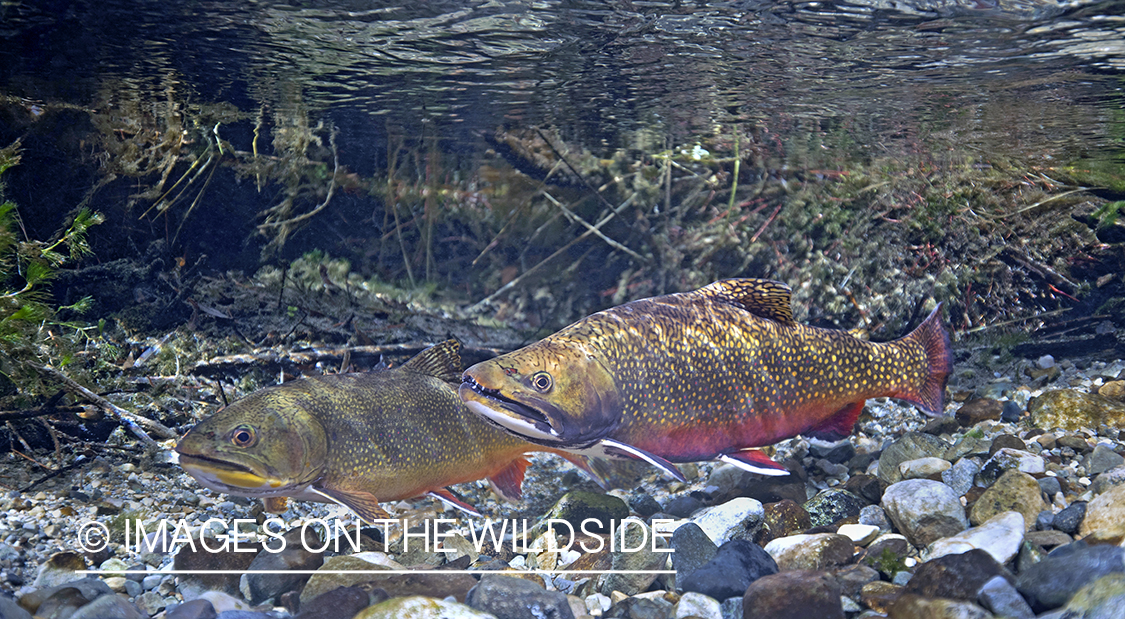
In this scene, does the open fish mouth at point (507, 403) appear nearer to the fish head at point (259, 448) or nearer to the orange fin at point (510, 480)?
the fish head at point (259, 448)

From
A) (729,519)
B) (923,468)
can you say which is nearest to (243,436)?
(729,519)

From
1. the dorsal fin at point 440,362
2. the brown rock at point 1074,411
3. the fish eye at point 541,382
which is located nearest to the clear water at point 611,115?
the brown rock at point 1074,411

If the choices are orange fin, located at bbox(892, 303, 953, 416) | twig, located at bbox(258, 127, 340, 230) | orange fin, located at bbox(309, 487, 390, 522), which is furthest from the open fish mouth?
twig, located at bbox(258, 127, 340, 230)

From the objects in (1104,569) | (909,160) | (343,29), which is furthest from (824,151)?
(1104,569)

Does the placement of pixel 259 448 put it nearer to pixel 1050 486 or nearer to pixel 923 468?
pixel 923 468

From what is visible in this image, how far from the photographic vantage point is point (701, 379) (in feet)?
12.1

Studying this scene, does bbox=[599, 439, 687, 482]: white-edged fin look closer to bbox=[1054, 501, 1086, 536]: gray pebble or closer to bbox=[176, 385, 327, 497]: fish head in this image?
bbox=[176, 385, 327, 497]: fish head

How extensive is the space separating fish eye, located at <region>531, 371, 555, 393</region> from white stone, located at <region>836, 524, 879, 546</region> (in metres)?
1.96

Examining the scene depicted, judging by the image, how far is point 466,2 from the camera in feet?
17.3

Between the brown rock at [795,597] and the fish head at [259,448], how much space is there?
2.44m

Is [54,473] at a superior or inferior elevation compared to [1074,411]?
inferior

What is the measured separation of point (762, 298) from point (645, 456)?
4.82 feet

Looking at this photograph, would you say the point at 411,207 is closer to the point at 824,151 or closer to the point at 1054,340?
the point at 824,151

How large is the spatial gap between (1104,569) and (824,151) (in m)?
8.40
